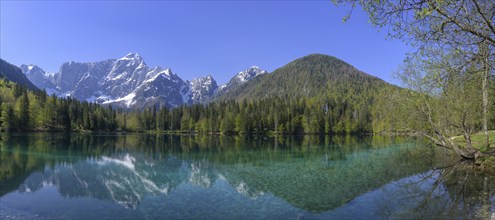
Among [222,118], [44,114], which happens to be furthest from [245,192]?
[222,118]

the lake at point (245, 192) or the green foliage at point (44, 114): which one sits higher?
the green foliage at point (44, 114)

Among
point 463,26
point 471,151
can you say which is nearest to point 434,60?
point 463,26

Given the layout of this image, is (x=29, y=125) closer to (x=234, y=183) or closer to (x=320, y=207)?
(x=234, y=183)

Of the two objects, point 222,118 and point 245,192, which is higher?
point 222,118

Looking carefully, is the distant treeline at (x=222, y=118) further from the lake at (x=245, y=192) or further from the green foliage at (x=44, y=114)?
the lake at (x=245, y=192)

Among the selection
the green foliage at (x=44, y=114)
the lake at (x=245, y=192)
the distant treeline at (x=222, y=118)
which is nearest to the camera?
the lake at (x=245, y=192)

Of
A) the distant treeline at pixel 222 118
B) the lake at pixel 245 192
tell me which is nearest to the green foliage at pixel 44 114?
the distant treeline at pixel 222 118

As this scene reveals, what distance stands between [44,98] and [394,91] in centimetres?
17147

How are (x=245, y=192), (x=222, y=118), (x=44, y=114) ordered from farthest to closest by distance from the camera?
(x=222, y=118) < (x=44, y=114) < (x=245, y=192)

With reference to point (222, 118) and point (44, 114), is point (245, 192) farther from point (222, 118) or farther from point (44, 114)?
point (222, 118)

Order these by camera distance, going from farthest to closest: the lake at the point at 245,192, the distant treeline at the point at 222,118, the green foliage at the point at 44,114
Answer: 1. the distant treeline at the point at 222,118
2. the green foliage at the point at 44,114
3. the lake at the point at 245,192

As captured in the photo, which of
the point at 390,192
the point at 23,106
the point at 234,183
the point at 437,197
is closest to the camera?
the point at 437,197

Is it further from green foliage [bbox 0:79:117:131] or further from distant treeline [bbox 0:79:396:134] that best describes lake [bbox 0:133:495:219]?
distant treeline [bbox 0:79:396:134]

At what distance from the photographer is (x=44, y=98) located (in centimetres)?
16288
